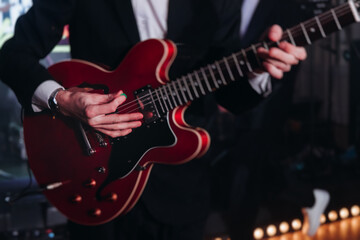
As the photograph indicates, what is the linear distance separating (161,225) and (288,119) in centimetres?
344

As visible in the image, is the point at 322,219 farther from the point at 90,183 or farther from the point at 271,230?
the point at 90,183

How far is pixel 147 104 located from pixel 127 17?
0.24 metres

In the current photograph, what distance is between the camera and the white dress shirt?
111 centimetres

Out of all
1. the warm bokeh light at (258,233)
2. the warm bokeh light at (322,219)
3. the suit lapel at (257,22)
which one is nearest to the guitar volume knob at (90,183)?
the suit lapel at (257,22)

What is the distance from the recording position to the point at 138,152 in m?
1.09

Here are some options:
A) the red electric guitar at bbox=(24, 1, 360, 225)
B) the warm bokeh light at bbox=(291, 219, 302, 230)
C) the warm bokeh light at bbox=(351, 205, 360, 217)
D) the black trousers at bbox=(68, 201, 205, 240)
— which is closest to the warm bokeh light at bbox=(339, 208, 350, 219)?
the warm bokeh light at bbox=(351, 205, 360, 217)

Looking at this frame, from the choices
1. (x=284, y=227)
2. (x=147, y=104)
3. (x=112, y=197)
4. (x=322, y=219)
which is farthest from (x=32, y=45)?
(x=322, y=219)

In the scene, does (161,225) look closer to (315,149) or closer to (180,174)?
(180,174)

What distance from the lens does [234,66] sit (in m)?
1.02

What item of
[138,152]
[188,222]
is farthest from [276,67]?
[188,222]

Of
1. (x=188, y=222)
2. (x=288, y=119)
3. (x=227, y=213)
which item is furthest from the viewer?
(x=288, y=119)

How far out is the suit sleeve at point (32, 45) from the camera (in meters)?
1.10

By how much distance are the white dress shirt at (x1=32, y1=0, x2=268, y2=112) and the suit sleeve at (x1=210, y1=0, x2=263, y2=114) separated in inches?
1.6

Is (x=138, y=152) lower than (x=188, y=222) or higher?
higher
